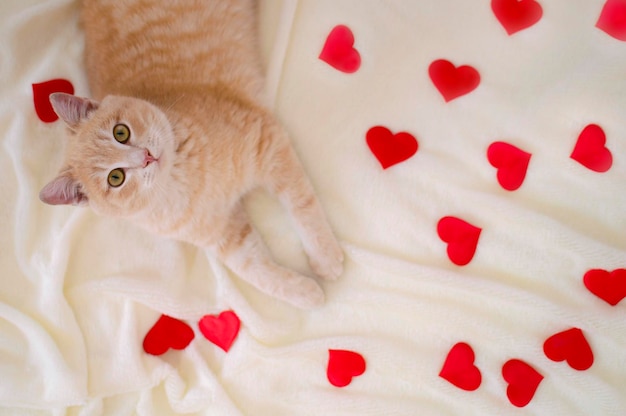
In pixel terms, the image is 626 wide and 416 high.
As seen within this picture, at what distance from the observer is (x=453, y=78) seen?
1.64 meters

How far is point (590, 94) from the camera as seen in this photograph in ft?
5.18

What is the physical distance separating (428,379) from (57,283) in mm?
1218

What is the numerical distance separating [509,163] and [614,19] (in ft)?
1.78

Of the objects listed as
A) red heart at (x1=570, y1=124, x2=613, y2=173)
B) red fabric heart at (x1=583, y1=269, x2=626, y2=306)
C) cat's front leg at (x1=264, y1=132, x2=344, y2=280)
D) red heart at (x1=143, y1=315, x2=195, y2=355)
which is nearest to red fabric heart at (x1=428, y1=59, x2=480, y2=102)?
red heart at (x1=570, y1=124, x2=613, y2=173)

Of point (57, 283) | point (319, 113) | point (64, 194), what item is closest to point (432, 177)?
A: point (319, 113)

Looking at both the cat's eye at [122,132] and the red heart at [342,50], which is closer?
the cat's eye at [122,132]

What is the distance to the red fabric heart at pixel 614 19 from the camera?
157 cm

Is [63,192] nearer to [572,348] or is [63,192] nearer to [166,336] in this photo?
[166,336]

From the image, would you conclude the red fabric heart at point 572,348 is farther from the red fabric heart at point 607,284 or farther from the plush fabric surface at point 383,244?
the red fabric heart at point 607,284

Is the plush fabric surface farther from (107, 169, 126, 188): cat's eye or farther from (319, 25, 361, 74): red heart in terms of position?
(107, 169, 126, 188): cat's eye

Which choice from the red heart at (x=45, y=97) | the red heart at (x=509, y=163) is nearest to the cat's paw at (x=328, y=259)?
the red heart at (x=509, y=163)

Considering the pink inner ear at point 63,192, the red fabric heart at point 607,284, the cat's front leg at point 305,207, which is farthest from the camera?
the cat's front leg at point 305,207

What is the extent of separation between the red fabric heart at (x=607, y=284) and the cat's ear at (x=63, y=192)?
4.80 ft

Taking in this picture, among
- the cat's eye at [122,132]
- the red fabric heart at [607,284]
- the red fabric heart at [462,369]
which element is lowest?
the red fabric heart at [462,369]
